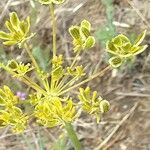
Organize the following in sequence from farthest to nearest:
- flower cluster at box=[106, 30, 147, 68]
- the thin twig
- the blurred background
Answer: the thin twig → the blurred background → flower cluster at box=[106, 30, 147, 68]

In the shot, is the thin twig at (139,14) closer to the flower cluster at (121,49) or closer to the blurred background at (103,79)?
the blurred background at (103,79)

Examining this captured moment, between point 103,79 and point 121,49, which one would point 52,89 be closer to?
point 121,49

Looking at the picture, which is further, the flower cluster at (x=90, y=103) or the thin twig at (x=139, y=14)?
the thin twig at (x=139, y=14)

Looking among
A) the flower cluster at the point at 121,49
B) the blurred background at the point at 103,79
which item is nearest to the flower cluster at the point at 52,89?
the flower cluster at the point at 121,49

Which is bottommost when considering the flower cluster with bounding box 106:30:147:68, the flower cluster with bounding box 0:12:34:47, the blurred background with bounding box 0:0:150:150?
the blurred background with bounding box 0:0:150:150

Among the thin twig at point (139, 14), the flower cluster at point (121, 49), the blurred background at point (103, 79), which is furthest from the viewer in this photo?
the thin twig at point (139, 14)

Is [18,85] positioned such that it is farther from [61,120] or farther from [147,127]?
[61,120]

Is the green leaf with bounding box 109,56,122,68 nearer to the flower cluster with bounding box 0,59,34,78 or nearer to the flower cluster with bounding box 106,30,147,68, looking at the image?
the flower cluster with bounding box 106,30,147,68

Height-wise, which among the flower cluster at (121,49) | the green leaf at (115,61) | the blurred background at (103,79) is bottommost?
the blurred background at (103,79)

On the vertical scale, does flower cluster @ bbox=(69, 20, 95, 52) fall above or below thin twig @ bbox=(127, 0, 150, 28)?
above

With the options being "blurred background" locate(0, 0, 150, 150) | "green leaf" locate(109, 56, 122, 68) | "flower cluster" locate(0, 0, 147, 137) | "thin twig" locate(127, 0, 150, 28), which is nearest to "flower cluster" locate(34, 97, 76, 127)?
"flower cluster" locate(0, 0, 147, 137)
